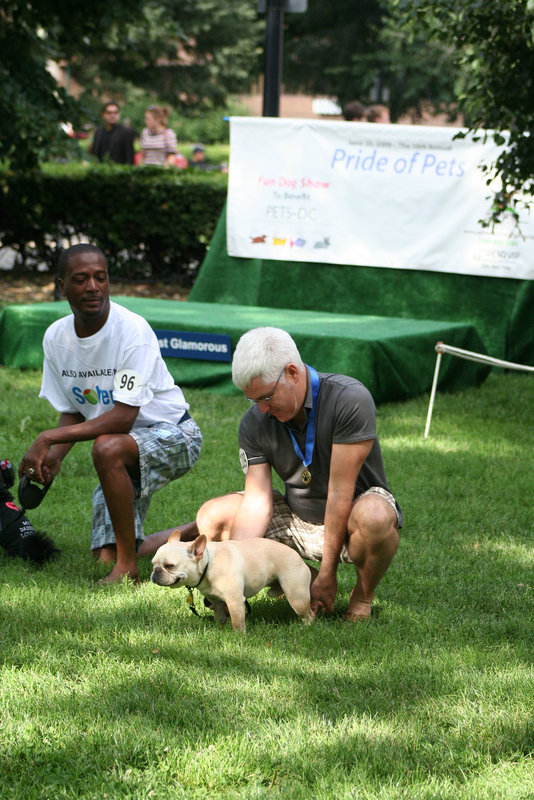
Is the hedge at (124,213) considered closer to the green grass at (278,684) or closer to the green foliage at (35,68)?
the green foliage at (35,68)

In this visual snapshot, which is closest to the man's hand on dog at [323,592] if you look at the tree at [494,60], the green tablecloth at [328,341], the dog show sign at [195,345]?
the green tablecloth at [328,341]

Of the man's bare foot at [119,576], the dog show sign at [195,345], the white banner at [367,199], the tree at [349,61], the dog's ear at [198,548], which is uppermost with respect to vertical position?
the tree at [349,61]

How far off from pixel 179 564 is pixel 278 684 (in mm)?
565

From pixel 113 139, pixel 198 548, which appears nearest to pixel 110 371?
pixel 198 548

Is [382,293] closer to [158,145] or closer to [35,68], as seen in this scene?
[35,68]

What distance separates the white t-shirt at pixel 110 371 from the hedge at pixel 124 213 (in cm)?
920

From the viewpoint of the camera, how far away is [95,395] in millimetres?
4922

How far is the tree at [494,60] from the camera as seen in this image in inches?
290

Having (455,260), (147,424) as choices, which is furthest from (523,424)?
(147,424)

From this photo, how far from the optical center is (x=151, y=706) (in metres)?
3.44

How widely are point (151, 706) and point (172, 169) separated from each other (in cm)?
1182

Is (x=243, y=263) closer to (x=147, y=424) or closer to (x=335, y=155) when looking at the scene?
(x=335, y=155)

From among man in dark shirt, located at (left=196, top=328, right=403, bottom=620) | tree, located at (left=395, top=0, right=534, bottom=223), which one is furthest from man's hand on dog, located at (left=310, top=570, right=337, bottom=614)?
tree, located at (left=395, top=0, right=534, bottom=223)

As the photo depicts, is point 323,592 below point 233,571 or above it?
below
